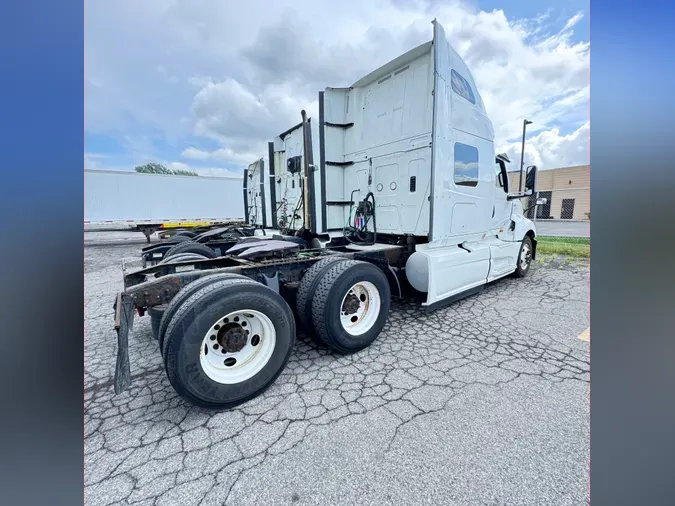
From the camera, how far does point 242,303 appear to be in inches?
93.5

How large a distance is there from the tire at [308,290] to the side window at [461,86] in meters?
3.16

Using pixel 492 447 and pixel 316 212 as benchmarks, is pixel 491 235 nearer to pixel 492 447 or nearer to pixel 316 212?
pixel 316 212

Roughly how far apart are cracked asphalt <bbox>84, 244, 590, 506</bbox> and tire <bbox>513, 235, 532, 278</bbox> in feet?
10.6

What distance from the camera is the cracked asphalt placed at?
1622 mm

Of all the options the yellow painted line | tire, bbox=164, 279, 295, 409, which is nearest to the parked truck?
tire, bbox=164, 279, 295, 409

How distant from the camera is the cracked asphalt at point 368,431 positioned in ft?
5.32

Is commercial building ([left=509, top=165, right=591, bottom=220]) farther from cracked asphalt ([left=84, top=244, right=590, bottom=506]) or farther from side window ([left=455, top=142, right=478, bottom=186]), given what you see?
cracked asphalt ([left=84, top=244, right=590, bottom=506])

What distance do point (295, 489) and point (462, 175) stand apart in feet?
14.6

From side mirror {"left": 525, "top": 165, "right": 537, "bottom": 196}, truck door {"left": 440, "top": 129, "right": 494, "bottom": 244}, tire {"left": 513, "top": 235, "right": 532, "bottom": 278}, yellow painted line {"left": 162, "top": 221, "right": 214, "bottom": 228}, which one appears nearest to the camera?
truck door {"left": 440, "top": 129, "right": 494, "bottom": 244}

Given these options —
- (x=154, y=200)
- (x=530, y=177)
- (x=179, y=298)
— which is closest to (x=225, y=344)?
(x=179, y=298)

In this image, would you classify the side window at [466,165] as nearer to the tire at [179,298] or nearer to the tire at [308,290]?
the tire at [308,290]

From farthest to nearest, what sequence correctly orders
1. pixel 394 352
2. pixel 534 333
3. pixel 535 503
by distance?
pixel 534 333, pixel 394 352, pixel 535 503

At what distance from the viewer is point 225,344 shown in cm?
241
